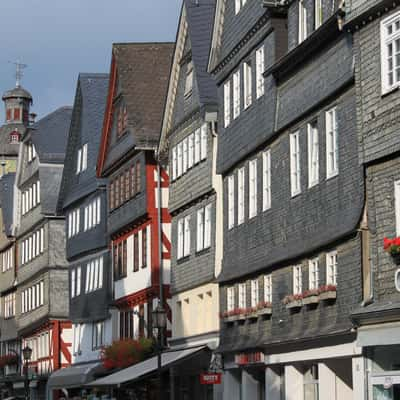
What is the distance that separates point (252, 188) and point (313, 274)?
614 centimetres

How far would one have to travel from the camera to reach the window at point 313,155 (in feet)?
104

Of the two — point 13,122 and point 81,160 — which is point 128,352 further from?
point 13,122

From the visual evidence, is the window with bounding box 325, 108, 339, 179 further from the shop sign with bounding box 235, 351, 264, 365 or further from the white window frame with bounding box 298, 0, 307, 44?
A: the shop sign with bounding box 235, 351, 264, 365

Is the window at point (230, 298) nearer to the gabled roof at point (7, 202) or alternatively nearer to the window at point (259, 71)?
the window at point (259, 71)

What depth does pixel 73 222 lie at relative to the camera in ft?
220

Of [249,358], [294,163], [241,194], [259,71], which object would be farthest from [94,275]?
[294,163]

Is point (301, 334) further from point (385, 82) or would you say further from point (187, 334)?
point (187, 334)

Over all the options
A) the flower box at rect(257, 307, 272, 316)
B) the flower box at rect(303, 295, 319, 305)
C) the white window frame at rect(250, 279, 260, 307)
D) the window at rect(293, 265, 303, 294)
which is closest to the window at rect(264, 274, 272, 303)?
the flower box at rect(257, 307, 272, 316)

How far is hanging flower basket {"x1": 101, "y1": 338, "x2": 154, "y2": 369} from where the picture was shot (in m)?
49.7

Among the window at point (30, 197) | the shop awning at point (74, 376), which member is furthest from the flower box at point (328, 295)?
the window at point (30, 197)

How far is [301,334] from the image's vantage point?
32.5 meters

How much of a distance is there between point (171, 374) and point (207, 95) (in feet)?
32.3

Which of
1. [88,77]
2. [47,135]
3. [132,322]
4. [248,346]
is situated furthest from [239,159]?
[47,135]

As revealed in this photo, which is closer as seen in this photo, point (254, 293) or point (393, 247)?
point (393, 247)
